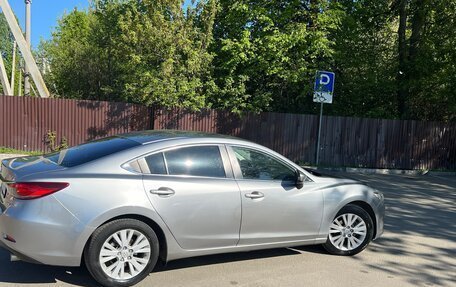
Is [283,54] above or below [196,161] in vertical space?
above

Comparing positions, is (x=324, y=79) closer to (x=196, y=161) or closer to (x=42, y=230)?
(x=196, y=161)

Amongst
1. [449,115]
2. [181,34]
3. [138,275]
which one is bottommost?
[138,275]

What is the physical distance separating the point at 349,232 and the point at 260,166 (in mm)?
1511

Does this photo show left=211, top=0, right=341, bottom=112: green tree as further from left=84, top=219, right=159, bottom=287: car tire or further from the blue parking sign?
left=84, top=219, right=159, bottom=287: car tire

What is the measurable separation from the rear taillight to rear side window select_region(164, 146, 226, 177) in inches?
41.5

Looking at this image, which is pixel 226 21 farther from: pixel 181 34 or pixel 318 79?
pixel 318 79

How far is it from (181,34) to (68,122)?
472 centimetres

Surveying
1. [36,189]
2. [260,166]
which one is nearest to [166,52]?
[260,166]

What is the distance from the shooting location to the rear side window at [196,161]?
4516 mm

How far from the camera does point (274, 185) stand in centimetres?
492

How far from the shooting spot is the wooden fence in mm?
14539

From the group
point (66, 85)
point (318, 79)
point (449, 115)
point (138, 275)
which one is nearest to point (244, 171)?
point (138, 275)

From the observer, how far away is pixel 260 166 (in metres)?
4.98

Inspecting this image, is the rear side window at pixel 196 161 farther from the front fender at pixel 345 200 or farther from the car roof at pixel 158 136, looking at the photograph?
the front fender at pixel 345 200
